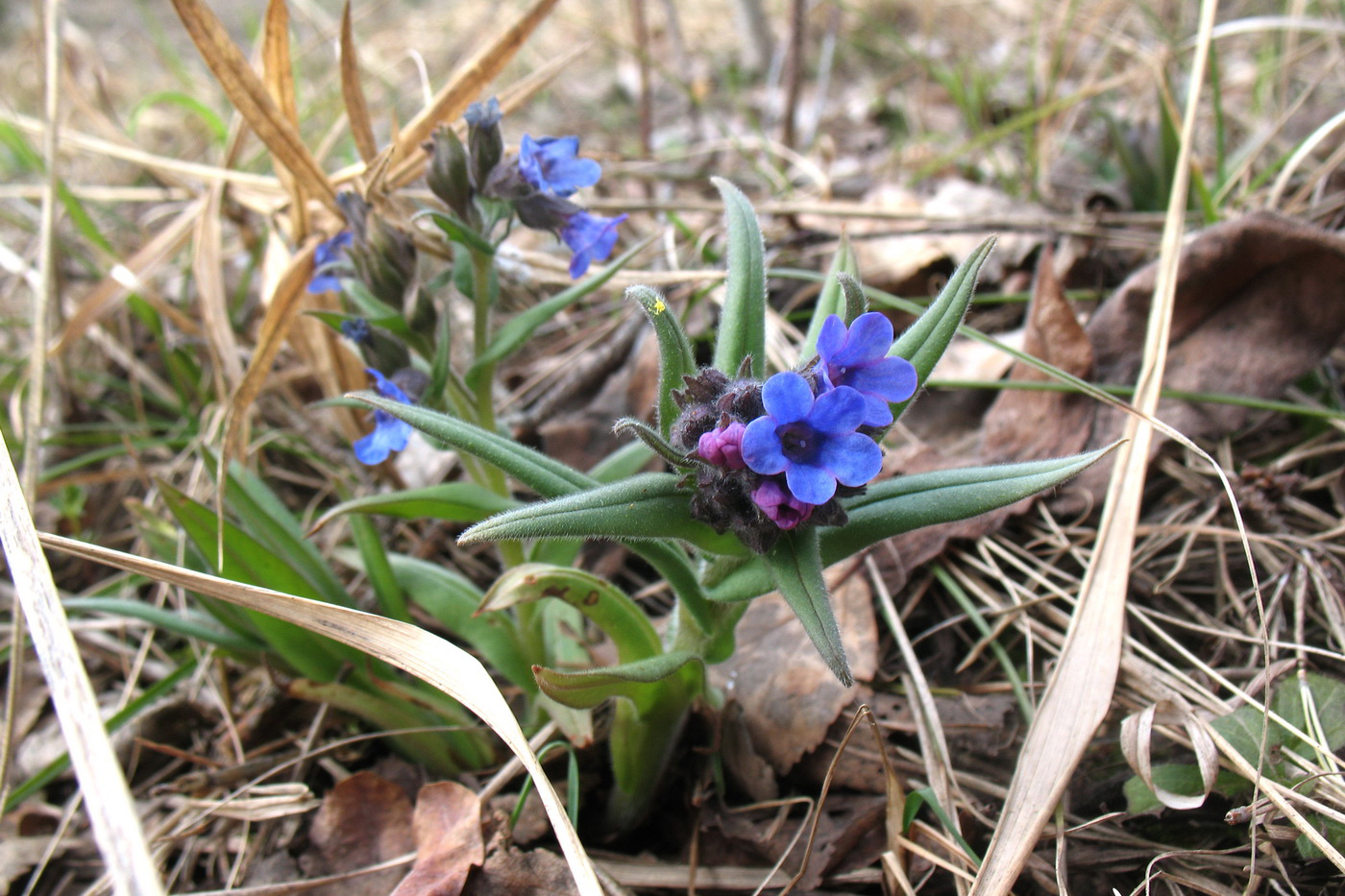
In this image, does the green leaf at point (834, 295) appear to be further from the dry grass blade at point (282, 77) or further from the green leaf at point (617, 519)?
the dry grass blade at point (282, 77)

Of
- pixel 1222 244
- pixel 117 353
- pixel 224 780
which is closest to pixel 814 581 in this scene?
pixel 224 780

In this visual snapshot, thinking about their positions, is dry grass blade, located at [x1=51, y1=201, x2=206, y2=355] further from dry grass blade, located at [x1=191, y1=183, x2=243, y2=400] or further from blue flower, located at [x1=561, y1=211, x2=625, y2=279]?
blue flower, located at [x1=561, y1=211, x2=625, y2=279]

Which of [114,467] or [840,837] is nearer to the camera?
[840,837]

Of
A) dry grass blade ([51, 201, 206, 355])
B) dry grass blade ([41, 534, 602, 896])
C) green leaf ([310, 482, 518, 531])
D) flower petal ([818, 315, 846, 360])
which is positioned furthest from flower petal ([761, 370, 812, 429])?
dry grass blade ([51, 201, 206, 355])

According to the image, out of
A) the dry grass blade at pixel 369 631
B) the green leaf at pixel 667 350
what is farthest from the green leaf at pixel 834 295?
the dry grass blade at pixel 369 631

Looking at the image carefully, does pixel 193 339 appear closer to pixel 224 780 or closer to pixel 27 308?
pixel 27 308

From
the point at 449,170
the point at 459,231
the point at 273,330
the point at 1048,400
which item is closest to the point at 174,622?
the point at 273,330

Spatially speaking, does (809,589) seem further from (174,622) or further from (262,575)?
(174,622)
